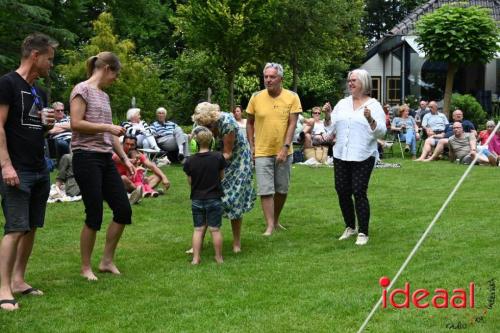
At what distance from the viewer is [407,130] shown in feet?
58.5

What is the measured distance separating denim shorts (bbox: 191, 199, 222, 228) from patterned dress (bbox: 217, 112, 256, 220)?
0.26 metres

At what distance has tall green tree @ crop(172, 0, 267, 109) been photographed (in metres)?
19.3

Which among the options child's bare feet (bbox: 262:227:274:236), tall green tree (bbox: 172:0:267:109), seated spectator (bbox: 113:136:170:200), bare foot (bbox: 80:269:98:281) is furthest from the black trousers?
tall green tree (bbox: 172:0:267:109)

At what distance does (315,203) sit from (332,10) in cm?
1522

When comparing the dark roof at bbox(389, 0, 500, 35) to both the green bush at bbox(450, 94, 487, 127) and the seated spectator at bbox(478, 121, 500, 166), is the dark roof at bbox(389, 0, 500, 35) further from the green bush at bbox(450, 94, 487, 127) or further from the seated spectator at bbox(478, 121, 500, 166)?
the seated spectator at bbox(478, 121, 500, 166)

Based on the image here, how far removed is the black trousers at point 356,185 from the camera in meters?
7.03

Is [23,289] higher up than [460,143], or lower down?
higher up

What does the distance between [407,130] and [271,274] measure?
12583mm

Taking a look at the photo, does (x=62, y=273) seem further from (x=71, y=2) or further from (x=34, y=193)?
(x=71, y=2)

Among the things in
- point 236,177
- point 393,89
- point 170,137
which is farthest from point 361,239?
point 393,89

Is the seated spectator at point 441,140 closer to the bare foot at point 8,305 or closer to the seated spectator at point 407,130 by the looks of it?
the seated spectator at point 407,130

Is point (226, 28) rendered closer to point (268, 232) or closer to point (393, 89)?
point (268, 232)

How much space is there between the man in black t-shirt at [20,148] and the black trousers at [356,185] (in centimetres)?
303

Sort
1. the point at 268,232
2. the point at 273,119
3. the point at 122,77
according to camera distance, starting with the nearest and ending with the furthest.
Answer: the point at 273,119, the point at 268,232, the point at 122,77
